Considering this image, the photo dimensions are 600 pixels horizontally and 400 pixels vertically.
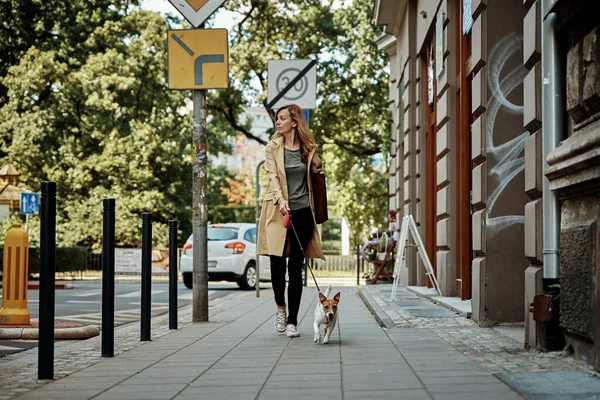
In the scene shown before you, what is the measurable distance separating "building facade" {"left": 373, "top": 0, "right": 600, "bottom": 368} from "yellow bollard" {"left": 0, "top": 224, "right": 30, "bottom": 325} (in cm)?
466

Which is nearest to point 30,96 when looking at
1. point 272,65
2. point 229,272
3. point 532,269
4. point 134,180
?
point 134,180

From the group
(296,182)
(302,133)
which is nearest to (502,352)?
(296,182)

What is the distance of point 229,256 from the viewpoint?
22.8 metres

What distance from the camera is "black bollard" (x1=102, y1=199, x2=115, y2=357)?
22.4 ft

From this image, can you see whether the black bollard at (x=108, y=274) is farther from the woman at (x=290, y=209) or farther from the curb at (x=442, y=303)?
the curb at (x=442, y=303)

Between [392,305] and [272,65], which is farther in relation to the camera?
[272,65]

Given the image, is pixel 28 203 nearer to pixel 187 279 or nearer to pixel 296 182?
pixel 187 279

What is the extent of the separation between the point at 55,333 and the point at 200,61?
343 cm

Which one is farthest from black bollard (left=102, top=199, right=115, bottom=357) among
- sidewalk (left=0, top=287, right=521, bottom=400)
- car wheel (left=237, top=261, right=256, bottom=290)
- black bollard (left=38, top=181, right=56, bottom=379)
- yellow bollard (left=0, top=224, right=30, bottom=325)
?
car wheel (left=237, top=261, right=256, bottom=290)

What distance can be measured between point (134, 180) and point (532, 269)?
119 ft

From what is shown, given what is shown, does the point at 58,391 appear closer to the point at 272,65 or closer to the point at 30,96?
the point at 272,65

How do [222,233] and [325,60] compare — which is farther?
[325,60]

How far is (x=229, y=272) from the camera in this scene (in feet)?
74.4

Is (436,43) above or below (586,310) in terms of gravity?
above
